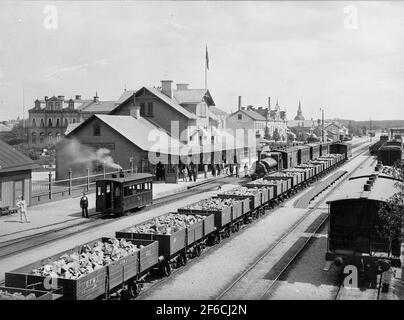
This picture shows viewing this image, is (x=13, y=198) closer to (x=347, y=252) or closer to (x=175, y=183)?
(x=175, y=183)

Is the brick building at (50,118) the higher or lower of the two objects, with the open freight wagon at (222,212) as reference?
higher

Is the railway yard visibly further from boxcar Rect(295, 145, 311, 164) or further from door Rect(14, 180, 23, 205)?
boxcar Rect(295, 145, 311, 164)

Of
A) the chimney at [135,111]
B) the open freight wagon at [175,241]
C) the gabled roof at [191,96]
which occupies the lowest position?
the open freight wagon at [175,241]

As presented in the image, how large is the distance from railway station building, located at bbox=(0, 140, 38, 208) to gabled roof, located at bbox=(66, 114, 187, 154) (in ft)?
47.6

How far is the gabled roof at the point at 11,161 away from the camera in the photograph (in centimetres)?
2864

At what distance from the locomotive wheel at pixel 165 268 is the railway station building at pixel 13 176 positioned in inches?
618

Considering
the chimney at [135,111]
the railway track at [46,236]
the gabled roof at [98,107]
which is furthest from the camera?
the gabled roof at [98,107]

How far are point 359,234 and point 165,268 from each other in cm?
700

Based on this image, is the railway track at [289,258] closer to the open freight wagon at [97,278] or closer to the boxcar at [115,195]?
the open freight wagon at [97,278]

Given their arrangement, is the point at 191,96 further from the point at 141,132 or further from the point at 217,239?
the point at 217,239

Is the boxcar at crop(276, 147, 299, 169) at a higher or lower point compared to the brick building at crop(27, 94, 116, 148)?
lower

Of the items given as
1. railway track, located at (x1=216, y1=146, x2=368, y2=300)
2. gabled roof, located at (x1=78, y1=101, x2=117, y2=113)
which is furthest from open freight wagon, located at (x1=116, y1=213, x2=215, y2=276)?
gabled roof, located at (x1=78, y1=101, x2=117, y2=113)

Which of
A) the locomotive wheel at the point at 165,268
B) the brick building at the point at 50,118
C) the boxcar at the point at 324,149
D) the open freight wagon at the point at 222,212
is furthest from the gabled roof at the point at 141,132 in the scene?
the brick building at the point at 50,118

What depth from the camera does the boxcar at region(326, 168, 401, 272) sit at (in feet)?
52.3
